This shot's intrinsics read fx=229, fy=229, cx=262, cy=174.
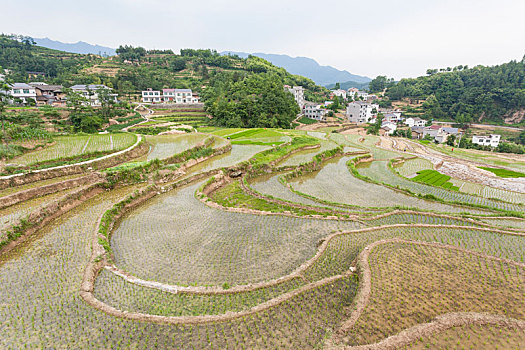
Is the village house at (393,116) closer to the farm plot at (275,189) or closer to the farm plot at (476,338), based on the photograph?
the farm plot at (275,189)

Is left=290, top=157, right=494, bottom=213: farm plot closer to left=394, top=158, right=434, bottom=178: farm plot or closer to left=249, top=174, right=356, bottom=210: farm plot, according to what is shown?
left=249, top=174, right=356, bottom=210: farm plot

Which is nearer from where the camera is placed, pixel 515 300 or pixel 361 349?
pixel 361 349

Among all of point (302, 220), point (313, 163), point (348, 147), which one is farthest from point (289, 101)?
point (302, 220)

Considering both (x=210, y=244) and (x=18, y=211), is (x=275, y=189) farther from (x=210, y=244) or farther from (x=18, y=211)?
(x=18, y=211)

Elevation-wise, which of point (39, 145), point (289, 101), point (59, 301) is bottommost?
point (59, 301)

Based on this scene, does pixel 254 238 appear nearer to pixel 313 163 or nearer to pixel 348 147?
pixel 313 163

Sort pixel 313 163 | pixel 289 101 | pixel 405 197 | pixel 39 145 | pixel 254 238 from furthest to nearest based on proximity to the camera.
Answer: pixel 289 101, pixel 313 163, pixel 39 145, pixel 405 197, pixel 254 238
